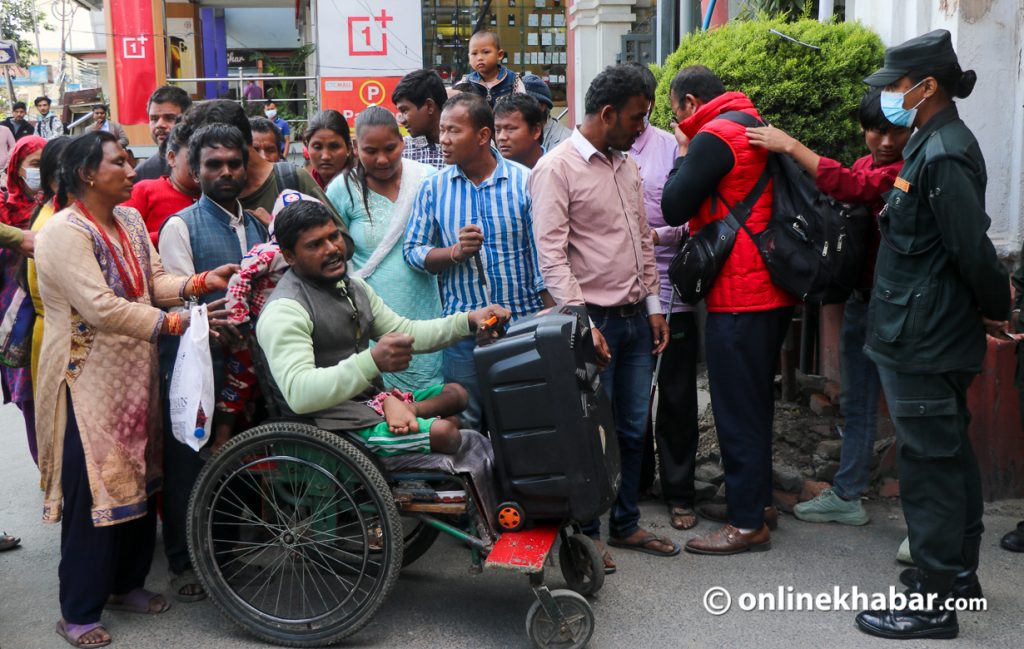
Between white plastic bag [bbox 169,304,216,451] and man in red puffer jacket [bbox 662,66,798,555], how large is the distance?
194 centimetres

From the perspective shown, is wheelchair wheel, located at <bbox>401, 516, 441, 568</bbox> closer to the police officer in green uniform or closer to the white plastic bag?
the white plastic bag

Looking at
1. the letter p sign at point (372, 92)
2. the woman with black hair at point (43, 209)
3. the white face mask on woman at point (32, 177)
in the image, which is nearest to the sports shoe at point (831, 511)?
the woman with black hair at point (43, 209)

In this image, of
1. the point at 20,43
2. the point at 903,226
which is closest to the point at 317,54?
the point at 903,226

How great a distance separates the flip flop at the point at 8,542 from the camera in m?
4.78

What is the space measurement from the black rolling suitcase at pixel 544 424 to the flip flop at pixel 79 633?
5.13ft

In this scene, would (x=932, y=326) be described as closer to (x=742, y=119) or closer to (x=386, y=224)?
(x=742, y=119)

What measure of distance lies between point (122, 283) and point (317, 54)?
12.4 m

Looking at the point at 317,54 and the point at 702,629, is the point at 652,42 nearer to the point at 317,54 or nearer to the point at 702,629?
the point at 317,54

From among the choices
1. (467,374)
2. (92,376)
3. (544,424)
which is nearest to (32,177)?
(92,376)

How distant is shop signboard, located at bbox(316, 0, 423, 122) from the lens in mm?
15359

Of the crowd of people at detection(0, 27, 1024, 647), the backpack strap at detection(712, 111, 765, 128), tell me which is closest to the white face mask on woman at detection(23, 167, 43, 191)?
the crowd of people at detection(0, 27, 1024, 647)

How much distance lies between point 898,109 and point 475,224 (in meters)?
1.70

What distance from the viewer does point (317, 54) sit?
15430 mm

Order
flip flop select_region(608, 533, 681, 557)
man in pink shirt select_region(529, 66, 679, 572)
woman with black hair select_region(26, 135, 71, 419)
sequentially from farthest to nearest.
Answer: flip flop select_region(608, 533, 681, 557), man in pink shirt select_region(529, 66, 679, 572), woman with black hair select_region(26, 135, 71, 419)
